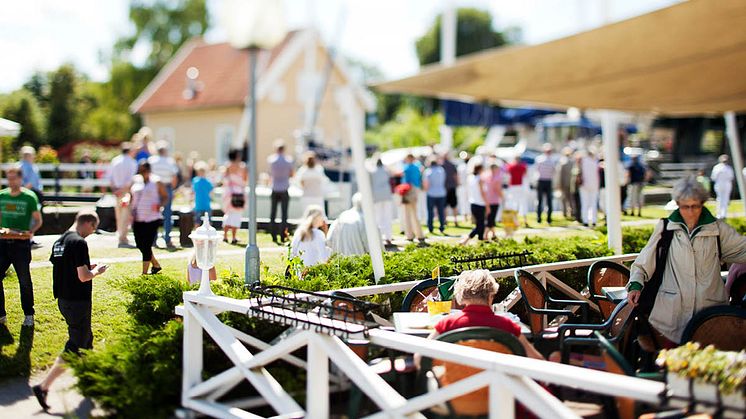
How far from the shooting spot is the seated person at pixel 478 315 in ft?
16.0

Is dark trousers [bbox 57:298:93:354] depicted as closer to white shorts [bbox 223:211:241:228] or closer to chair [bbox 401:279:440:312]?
chair [bbox 401:279:440:312]

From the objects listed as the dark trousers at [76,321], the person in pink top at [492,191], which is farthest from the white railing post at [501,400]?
the person in pink top at [492,191]

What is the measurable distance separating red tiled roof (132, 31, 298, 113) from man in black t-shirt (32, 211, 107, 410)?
30484mm

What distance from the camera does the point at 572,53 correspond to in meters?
7.07

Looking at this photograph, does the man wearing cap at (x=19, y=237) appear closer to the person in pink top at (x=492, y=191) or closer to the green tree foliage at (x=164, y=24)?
the person in pink top at (x=492, y=191)

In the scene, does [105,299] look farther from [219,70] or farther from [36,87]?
[36,87]

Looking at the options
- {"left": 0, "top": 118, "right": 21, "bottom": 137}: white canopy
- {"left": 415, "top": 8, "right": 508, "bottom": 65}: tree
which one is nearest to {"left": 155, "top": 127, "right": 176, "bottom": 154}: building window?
{"left": 0, "top": 118, "right": 21, "bottom": 137}: white canopy

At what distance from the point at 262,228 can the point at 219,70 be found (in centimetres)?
2887

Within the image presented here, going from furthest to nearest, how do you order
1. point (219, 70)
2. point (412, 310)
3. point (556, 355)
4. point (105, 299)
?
point (219, 70) < point (105, 299) < point (412, 310) < point (556, 355)

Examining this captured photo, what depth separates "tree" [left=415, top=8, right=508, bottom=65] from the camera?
276ft

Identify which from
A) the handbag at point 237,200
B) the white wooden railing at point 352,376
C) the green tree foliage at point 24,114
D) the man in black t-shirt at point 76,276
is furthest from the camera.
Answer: the green tree foliage at point 24,114

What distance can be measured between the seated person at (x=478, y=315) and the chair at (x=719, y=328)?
1.40m

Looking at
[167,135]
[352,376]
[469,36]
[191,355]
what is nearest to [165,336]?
[191,355]

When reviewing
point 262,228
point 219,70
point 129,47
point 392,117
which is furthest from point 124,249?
point 392,117
